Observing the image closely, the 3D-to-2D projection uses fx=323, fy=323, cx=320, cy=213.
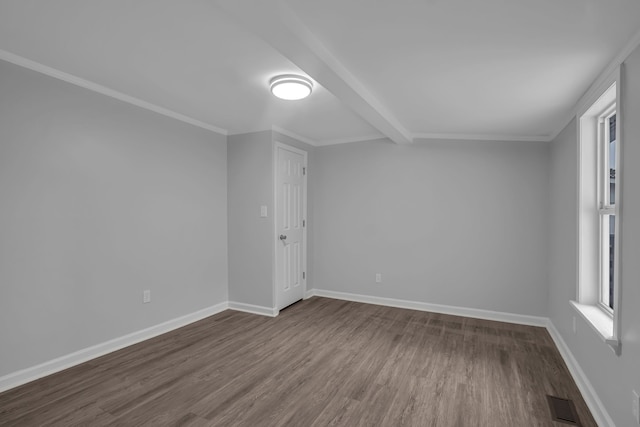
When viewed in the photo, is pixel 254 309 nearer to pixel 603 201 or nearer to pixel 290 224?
pixel 290 224

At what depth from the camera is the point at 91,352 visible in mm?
2756

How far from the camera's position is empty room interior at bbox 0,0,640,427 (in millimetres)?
1764

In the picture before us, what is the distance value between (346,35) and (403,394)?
2.38 metres

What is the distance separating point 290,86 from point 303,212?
2.38 m

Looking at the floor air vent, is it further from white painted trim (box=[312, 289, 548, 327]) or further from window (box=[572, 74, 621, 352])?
white painted trim (box=[312, 289, 548, 327])

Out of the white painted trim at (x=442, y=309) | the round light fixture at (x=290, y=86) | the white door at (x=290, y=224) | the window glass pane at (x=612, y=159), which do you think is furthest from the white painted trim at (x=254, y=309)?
the window glass pane at (x=612, y=159)

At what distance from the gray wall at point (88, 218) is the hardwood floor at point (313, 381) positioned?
363 millimetres

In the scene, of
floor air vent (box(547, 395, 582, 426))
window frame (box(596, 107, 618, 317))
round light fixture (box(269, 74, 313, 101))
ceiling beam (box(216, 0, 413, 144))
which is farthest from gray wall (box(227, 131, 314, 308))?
window frame (box(596, 107, 618, 317))

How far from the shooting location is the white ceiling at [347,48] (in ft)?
5.07

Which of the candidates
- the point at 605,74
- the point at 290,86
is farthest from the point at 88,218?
the point at 605,74

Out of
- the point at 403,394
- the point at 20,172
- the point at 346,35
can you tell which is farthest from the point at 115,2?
the point at 403,394

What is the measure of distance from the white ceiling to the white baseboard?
6.78ft

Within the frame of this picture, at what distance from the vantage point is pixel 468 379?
98.6 inches

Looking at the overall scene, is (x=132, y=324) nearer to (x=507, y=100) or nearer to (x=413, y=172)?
(x=413, y=172)
